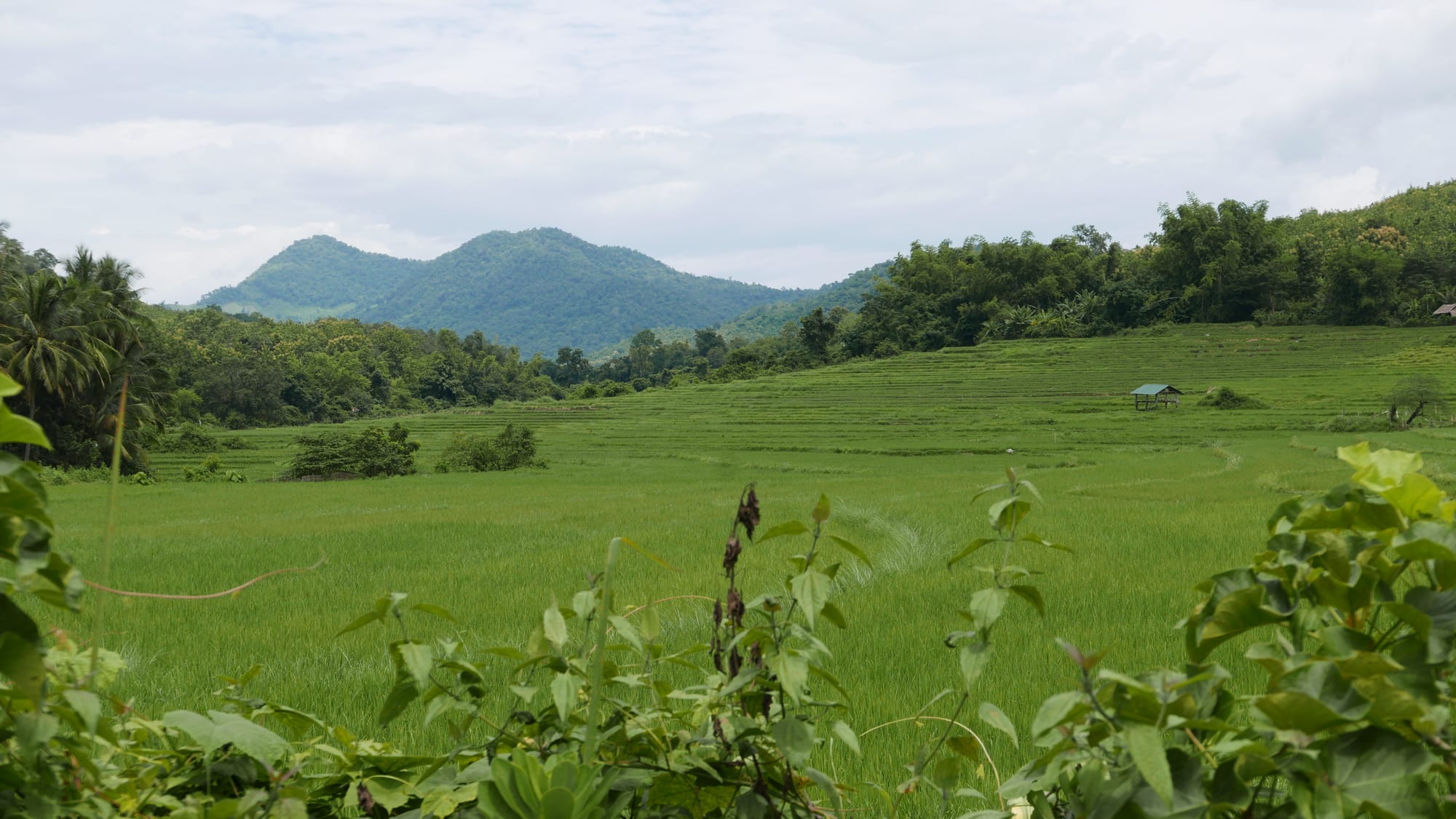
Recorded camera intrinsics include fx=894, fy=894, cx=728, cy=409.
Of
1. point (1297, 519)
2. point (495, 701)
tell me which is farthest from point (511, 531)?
point (1297, 519)

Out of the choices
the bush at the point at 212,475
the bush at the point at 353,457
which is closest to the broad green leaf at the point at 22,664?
the bush at the point at 212,475

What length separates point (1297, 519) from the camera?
0.81m

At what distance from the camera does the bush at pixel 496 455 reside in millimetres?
25094

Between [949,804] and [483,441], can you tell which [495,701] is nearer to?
[949,804]

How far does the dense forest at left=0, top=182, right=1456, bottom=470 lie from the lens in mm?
45625

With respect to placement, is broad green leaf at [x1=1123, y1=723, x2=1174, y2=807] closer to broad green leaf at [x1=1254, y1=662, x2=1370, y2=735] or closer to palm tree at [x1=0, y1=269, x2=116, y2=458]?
broad green leaf at [x1=1254, y1=662, x2=1370, y2=735]

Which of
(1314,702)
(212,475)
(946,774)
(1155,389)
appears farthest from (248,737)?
(1155,389)

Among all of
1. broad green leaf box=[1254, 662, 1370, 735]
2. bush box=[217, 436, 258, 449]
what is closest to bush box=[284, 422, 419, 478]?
bush box=[217, 436, 258, 449]

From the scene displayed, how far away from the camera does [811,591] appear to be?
2.98ft

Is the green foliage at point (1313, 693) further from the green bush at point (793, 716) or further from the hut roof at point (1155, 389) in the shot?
the hut roof at point (1155, 389)

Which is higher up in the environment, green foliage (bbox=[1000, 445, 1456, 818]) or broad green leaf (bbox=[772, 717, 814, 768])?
green foliage (bbox=[1000, 445, 1456, 818])

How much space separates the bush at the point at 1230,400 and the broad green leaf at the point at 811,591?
112 ft

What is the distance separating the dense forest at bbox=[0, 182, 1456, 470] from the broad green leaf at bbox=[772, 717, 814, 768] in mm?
30662

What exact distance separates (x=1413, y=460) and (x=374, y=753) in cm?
113
